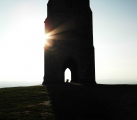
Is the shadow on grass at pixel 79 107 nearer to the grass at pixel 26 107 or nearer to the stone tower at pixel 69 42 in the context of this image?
the grass at pixel 26 107

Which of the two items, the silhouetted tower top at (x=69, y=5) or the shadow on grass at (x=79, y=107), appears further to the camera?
the silhouetted tower top at (x=69, y=5)

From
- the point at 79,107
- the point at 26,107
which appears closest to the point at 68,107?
the point at 79,107

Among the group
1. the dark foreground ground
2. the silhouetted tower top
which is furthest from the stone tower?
the dark foreground ground

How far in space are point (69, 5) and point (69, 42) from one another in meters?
5.36

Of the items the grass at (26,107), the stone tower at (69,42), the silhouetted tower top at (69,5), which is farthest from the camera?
the silhouetted tower top at (69,5)

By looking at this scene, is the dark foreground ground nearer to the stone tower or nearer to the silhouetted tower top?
the stone tower

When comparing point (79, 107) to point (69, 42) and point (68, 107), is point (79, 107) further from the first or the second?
point (69, 42)

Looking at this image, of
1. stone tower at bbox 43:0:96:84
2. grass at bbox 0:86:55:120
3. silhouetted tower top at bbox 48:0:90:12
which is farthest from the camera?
silhouetted tower top at bbox 48:0:90:12

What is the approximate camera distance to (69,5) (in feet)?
102

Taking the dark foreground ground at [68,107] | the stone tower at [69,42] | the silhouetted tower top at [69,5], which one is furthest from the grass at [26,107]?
the silhouetted tower top at [69,5]

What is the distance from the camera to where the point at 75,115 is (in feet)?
36.0

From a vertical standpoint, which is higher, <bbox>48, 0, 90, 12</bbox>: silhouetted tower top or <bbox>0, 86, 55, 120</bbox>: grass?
<bbox>48, 0, 90, 12</bbox>: silhouetted tower top

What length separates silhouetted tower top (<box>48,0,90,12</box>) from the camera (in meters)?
30.9

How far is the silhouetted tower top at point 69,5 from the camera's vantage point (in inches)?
1216
